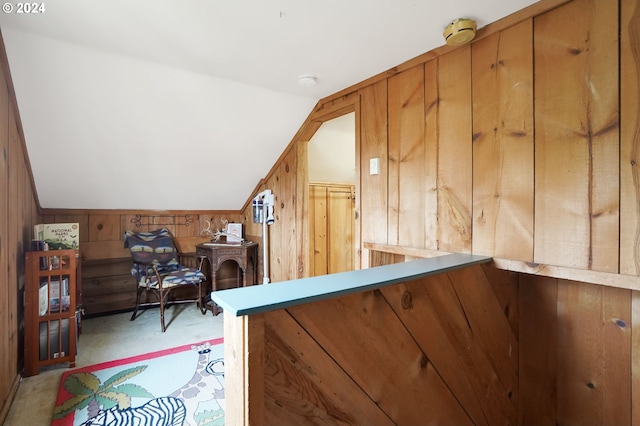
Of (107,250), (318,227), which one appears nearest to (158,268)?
(107,250)

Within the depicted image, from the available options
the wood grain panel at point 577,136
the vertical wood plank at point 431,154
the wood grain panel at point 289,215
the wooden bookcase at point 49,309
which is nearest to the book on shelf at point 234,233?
the wood grain panel at point 289,215

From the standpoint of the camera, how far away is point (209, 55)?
1778 mm

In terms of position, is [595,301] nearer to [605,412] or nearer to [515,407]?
[605,412]

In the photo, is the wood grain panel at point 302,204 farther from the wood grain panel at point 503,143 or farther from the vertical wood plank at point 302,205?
the wood grain panel at point 503,143

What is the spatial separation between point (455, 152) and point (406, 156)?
0.31m

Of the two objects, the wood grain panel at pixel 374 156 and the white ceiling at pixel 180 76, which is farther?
the wood grain panel at pixel 374 156

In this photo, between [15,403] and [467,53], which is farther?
[15,403]

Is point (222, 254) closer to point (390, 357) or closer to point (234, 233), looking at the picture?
point (234, 233)

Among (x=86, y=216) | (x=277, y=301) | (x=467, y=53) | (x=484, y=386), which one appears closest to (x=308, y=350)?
(x=277, y=301)

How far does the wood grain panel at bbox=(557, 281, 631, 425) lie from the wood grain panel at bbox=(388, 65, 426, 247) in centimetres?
76

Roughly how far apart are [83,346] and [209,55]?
2526mm

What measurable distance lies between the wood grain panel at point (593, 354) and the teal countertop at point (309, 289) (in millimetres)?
710

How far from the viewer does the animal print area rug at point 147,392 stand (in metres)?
1.66

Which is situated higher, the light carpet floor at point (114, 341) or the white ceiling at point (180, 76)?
the white ceiling at point (180, 76)
